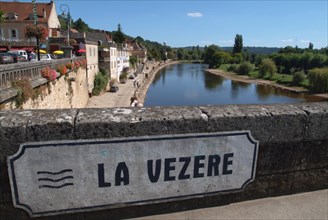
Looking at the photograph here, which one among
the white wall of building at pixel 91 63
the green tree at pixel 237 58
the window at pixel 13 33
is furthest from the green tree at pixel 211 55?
the window at pixel 13 33

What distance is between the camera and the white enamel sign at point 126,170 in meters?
1.96

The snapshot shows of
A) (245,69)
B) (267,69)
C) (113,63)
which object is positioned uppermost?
(113,63)

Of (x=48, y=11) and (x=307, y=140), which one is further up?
(x=48, y=11)

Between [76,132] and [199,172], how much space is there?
106 cm

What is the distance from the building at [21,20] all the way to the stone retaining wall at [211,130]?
40.4 m

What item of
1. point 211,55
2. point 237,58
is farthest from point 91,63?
point 211,55

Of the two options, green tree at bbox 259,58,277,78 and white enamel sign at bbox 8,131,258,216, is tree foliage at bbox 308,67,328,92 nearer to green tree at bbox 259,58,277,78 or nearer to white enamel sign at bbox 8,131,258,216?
green tree at bbox 259,58,277,78

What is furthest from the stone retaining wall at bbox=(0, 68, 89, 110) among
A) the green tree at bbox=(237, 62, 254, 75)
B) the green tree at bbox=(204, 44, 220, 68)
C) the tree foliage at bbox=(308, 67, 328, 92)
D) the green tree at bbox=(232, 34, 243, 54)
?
the green tree at bbox=(232, 34, 243, 54)

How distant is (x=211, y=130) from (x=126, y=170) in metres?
0.75

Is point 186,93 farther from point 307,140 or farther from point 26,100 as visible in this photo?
point 307,140

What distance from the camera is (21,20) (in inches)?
1734

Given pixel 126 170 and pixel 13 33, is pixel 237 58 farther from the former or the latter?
pixel 126 170

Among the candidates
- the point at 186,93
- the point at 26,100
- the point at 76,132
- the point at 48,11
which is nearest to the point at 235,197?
the point at 76,132

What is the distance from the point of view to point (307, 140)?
2.61m
